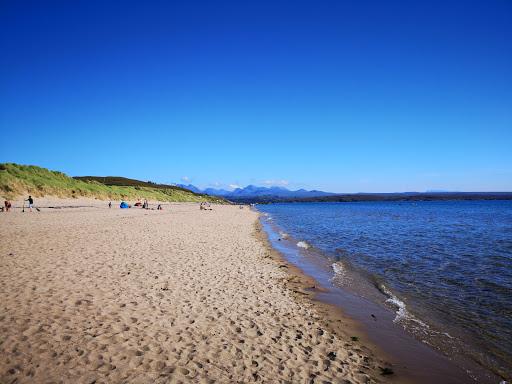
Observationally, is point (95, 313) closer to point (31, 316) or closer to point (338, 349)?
point (31, 316)

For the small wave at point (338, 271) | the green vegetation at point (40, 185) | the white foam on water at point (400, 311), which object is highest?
the green vegetation at point (40, 185)

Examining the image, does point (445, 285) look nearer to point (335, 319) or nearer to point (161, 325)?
point (335, 319)

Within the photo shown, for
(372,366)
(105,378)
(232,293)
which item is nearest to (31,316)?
(105,378)

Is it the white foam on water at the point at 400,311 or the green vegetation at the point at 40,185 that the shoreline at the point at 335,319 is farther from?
the green vegetation at the point at 40,185

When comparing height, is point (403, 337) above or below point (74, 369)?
below

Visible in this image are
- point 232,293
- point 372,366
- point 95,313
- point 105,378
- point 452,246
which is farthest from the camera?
point 452,246

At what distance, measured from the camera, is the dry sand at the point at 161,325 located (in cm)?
518

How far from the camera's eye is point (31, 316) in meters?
6.83

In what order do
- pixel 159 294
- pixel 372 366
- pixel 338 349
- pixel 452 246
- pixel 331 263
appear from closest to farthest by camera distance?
pixel 372 366
pixel 338 349
pixel 159 294
pixel 331 263
pixel 452 246

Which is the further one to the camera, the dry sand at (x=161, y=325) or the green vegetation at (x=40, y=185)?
the green vegetation at (x=40, y=185)

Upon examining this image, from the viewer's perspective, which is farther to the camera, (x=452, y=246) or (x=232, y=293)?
(x=452, y=246)

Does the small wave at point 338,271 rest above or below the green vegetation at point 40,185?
below

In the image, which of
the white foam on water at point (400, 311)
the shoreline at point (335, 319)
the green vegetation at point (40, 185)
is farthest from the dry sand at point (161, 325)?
the green vegetation at point (40, 185)

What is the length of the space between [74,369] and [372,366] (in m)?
5.75
